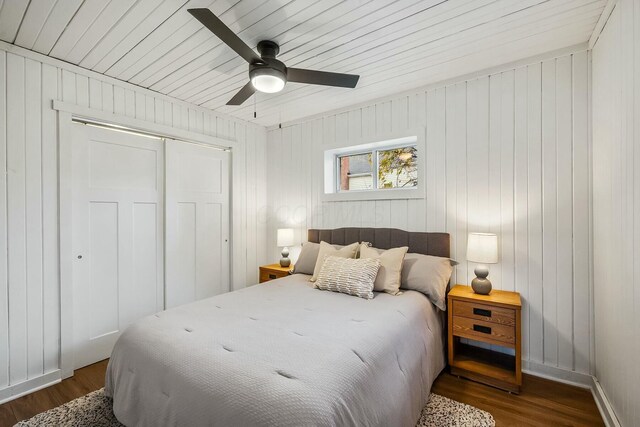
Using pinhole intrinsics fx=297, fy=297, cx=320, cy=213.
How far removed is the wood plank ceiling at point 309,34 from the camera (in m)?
1.78

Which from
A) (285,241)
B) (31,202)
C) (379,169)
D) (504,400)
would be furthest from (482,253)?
(31,202)

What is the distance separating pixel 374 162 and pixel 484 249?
1553 millimetres

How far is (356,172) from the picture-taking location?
11.8 feet

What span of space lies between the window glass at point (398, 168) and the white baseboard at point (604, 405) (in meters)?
2.05

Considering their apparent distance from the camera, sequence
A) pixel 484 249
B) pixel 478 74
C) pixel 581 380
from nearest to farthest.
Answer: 1. pixel 581 380
2. pixel 484 249
3. pixel 478 74

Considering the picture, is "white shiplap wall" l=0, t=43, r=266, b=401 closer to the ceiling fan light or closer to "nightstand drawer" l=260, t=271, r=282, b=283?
the ceiling fan light

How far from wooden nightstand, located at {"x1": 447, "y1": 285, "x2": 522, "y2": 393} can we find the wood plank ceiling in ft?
6.26

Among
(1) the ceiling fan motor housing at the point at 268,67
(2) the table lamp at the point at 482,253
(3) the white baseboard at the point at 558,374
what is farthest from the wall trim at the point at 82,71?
(3) the white baseboard at the point at 558,374

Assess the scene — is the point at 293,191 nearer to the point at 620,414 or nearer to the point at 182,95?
the point at 182,95

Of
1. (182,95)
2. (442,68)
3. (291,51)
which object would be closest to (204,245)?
(182,95)

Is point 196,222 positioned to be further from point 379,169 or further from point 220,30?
point 220,30

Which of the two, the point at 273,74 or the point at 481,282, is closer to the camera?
the point at 273,74

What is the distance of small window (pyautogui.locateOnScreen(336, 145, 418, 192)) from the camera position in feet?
10.5

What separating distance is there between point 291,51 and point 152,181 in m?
1.96
